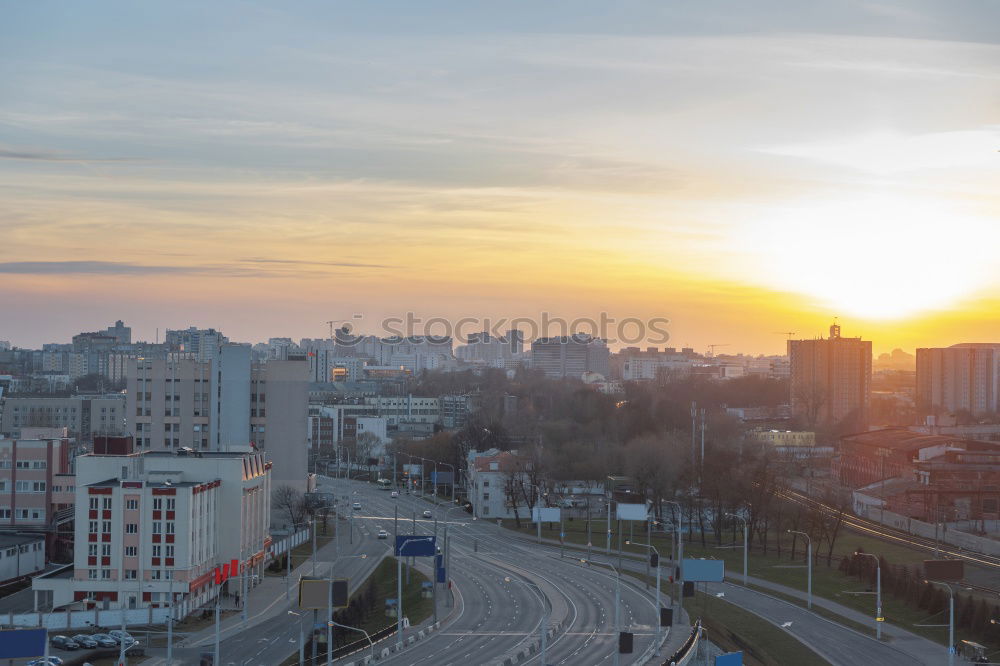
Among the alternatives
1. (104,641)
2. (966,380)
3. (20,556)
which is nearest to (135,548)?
(104,641)

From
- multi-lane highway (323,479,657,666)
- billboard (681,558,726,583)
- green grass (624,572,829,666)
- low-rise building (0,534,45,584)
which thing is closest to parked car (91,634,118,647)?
multi-lane highway (323,479,657,666)

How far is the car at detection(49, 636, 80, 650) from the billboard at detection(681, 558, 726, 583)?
15.6m

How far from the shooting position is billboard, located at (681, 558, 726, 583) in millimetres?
32469

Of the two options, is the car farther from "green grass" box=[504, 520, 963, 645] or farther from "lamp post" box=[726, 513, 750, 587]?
"lamp post" box=[726, 513, 750, 587]

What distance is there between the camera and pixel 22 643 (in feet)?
76.9

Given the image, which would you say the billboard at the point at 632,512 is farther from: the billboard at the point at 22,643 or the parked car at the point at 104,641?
the billboard at the point at 22,643

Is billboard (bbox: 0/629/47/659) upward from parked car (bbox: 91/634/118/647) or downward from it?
upward

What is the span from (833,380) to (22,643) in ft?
363

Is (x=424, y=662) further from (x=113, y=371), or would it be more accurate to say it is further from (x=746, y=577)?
(x=113, y=371)

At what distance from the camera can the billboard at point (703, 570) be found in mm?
32469

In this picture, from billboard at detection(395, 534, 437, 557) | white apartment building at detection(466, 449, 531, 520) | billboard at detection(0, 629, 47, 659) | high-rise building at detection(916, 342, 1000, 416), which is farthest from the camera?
high-rise building at detection(916, 342, 1000, 416)

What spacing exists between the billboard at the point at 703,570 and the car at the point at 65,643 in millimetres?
15635

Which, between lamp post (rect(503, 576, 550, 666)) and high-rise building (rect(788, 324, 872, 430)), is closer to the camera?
lamp post (rect(503, 576, 550, 666))

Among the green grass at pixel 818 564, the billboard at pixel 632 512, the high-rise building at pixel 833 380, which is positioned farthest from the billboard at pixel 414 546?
the high-rise building at pixel 833 380
